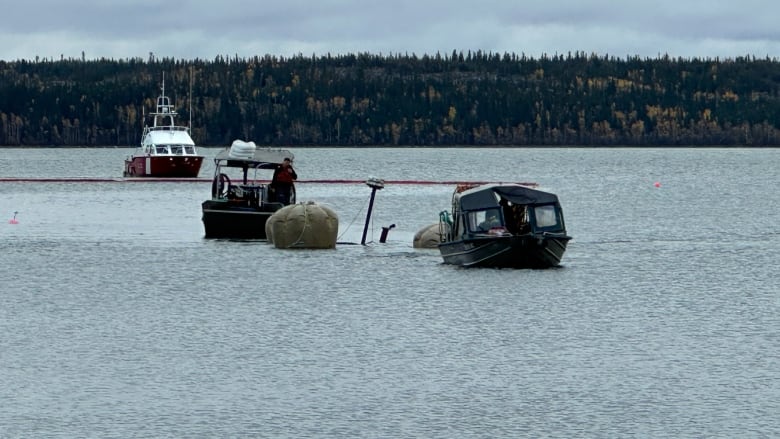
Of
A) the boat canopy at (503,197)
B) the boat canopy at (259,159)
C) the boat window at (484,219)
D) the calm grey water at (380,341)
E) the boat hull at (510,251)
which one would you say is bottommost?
the calm grey water at (380,341)

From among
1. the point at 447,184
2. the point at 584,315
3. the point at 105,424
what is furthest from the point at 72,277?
the point at 447,184

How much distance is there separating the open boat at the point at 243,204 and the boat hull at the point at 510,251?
538 inches

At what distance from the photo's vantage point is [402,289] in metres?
47.8

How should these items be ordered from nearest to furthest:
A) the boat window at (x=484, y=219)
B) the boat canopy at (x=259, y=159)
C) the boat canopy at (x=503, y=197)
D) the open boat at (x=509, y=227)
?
the open boat at (x=509, y=227), the boat canopy at (x=503, y=197), the boat window at (x=484, y=219), the boat canopy at (x=259, y=159)

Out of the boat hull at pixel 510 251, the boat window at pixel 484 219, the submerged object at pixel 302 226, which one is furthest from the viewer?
the submerged object at pixel 302 226

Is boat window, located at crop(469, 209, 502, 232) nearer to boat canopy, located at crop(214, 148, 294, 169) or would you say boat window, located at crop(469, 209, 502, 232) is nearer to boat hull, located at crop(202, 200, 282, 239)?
boat hull, located at crop(202, 200, 282, 239)

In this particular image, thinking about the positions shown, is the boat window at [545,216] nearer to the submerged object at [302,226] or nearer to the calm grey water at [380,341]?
the calm grey water at [380,341]

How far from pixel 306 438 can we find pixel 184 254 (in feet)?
126

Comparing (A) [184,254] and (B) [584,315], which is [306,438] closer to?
(B) [584,315]

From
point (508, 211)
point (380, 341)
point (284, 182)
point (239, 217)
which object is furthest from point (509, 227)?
point (239, 217)

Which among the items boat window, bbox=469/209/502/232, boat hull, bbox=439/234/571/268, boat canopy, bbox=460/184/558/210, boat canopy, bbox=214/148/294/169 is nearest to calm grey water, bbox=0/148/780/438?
boat hull, bbox=439/234/571/268

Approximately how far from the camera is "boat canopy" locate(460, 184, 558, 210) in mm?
50125

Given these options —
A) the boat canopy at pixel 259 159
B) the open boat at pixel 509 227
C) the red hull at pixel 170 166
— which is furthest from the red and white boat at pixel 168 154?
the open boat at pixel 509 227

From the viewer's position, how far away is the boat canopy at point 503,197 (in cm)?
5012
